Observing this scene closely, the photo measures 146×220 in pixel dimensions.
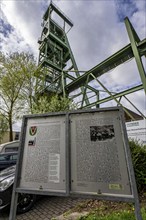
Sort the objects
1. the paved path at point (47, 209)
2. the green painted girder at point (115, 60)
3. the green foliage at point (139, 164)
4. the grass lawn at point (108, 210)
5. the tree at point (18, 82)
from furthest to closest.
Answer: the tree at point (18, 82) < the green painted girder at point (115, 60) < the green foliage at point (139, 164) < the paved path at point (47, 209) < the grass lawn at point (108, 210)

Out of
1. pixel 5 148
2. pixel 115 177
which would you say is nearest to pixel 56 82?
pixel 5 148

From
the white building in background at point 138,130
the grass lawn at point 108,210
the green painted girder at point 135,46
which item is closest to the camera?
the grass lawn at point 108,210

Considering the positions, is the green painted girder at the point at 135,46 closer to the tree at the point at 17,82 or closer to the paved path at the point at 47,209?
the paved path at the point at 47,209

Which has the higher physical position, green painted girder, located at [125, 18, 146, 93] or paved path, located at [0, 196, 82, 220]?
green painted girder, located at [125, 18, 146, 93]

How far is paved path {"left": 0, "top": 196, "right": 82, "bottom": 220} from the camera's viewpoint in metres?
3.28

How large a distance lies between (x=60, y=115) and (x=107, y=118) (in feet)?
2.47

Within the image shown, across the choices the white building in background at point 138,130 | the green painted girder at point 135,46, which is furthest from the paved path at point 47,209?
the white building in background at point 138,130

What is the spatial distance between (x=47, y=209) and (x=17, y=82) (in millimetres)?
11627

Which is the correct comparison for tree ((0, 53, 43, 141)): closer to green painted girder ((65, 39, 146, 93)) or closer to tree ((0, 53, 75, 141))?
tree ((0, 53, 75, 141))

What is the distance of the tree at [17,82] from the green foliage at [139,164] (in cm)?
1039

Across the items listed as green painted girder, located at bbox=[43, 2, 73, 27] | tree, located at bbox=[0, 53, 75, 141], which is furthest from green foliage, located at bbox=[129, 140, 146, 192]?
green painted girder, located at bbox=[43, 2, 73, 27]

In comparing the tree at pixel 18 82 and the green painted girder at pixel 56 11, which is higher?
the green painted girder at pixel 56 11

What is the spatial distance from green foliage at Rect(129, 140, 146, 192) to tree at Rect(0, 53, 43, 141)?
1039 cm

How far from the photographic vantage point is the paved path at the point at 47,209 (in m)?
3.28
